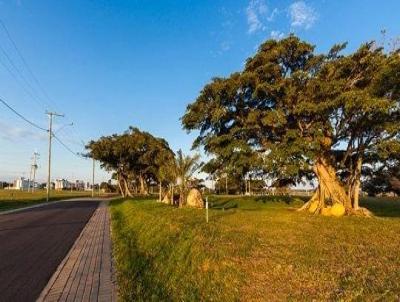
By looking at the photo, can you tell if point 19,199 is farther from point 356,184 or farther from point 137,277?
point 137,277

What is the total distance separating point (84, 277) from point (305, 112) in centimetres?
1807

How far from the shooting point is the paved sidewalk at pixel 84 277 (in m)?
7.56

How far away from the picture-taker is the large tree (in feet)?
76.6

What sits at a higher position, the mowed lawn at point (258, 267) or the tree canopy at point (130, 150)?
the tree canopy at point (130, 150)

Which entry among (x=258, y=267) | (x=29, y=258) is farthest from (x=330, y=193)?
(x=29, y=258)

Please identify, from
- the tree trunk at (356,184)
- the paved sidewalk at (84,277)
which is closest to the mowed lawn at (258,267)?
the paved sidewalk at (84,277)

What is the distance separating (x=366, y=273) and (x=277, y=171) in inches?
738

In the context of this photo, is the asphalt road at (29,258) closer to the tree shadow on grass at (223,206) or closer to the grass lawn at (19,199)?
the tree shadow on grass at (223,206)

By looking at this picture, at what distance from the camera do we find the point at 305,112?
79.7 feet

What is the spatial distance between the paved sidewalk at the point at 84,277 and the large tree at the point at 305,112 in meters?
14.2

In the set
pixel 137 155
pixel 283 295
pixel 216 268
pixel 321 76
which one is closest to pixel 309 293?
pixel 283 295

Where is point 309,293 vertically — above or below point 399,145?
below

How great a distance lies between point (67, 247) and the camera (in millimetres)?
13570

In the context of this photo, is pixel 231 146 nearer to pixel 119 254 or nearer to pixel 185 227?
pixel 185 227
